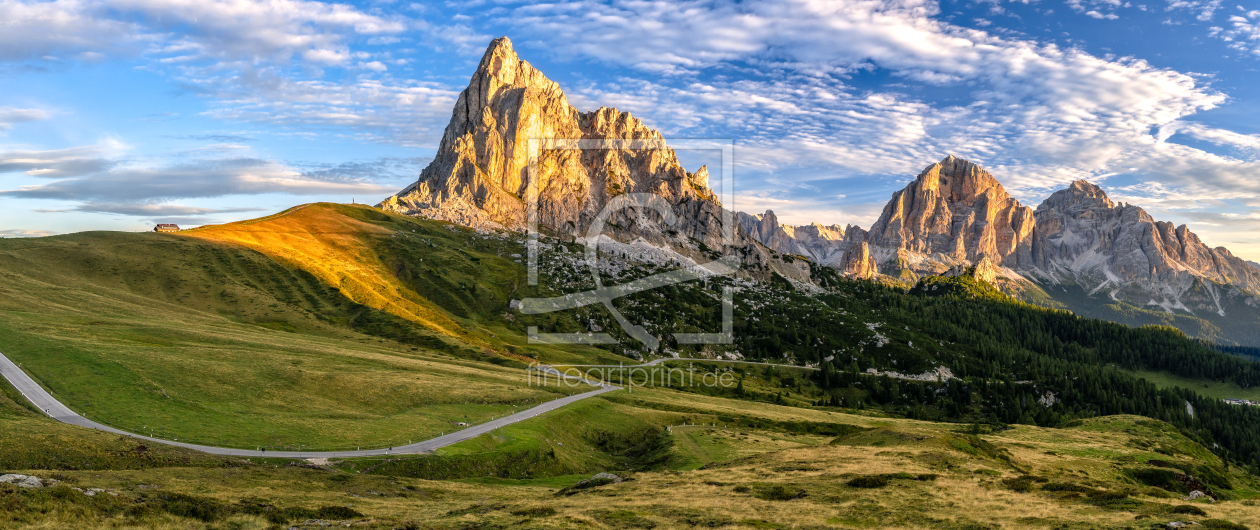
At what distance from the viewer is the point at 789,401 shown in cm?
17625

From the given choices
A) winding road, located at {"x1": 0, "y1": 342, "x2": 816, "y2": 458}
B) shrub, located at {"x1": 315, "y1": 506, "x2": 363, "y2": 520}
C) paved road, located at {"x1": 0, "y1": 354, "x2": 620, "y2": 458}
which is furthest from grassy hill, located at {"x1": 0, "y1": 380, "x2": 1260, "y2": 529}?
paved road, located at {"x1": 0, "y1": 354, "x2": 620, "y2": 458}

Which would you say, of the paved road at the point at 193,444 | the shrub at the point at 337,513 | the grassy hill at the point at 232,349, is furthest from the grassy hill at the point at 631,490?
the grassy hill at the point at 232,349

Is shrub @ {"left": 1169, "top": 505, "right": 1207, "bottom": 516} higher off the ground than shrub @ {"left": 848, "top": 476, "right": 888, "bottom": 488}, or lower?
higher

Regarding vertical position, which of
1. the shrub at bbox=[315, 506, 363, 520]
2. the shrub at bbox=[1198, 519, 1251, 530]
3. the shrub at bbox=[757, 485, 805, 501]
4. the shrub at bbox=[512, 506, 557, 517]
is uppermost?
the shrub at bbox=[1198, 519, 1251, 530]

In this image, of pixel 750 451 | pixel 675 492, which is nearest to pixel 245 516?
pixel 675 492

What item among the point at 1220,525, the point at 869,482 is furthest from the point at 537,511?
the point at 1220,525

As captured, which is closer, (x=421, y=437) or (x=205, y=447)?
(x=205, y=447)

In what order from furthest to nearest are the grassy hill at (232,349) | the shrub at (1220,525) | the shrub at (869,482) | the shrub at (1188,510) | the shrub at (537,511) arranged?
the grassy hill at (232,349) < the shrub at (869,482) < the shrub at (537,511) < the shrub at (1188,510) < the shrub at (1220,525)

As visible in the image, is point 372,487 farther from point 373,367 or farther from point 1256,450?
point 1256,450

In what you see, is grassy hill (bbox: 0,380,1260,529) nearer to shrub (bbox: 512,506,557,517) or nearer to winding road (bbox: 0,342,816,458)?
shrub (bbox: 512,506,557,517)

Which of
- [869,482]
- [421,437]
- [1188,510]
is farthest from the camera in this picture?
[421,437]

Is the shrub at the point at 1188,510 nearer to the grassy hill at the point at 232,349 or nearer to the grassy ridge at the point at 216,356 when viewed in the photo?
the grassy hill at the point at 232,349

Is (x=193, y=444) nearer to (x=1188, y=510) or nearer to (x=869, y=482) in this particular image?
(x=869, y=482)

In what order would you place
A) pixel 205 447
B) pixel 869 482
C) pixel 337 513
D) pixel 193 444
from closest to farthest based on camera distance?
pixel 337 513
pixel 869 482
pixel 205 447
pixel 193 444
